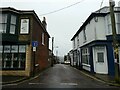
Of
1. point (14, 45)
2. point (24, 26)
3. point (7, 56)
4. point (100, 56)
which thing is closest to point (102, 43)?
point (100, 56)

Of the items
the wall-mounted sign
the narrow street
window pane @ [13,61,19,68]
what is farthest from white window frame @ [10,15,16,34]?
the narrow street

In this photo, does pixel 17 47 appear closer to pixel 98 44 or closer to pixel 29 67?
pixel 29 67

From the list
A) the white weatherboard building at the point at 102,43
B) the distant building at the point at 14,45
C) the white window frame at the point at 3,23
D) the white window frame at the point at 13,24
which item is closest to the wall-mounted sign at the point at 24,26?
the distant building at the point at 14,45

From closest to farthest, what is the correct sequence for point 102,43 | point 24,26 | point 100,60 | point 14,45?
point 14,45 → point 24,26 → point 102,43 → point 100,60

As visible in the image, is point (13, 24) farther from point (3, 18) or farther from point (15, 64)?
point (15, 64)

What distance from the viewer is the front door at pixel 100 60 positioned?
16781 mm

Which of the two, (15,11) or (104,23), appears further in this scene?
(104,23)

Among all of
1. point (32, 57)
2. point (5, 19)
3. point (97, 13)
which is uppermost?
point (97, 13)

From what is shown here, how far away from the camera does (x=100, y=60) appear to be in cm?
1714

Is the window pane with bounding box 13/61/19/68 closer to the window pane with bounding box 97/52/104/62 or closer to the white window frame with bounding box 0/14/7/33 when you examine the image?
the white window frame with bounding box 0/14/7/33

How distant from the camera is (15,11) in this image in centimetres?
1566

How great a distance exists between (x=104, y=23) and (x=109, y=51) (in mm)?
3355

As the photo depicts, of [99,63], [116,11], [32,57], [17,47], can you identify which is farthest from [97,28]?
[17,47]

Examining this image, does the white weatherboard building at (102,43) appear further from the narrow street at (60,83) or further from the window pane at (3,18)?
the window pane at (3,18)
